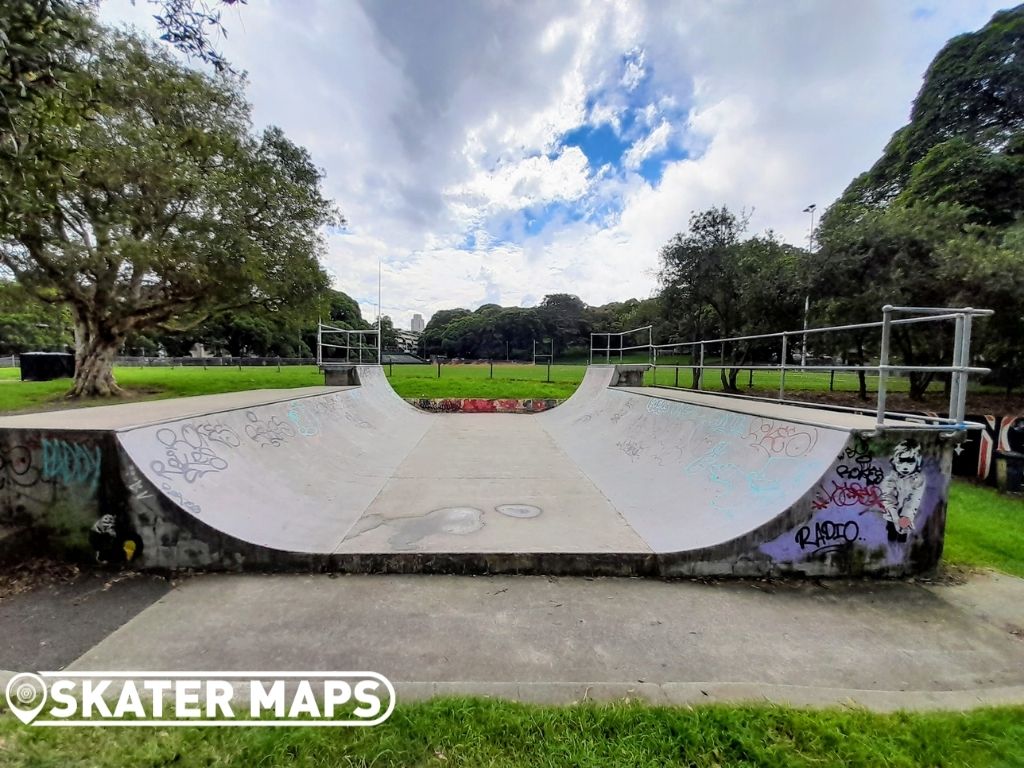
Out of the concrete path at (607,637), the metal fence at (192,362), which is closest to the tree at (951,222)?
the concrete path at (607,637)

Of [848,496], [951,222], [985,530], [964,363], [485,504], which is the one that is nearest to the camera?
[964,363]

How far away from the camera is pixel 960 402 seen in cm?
343

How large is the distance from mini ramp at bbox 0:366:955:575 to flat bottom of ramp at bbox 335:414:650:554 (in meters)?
0.03

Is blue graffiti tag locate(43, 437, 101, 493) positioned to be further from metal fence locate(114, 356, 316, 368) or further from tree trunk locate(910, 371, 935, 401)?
metal fence locate(114, 356, 316, 368)

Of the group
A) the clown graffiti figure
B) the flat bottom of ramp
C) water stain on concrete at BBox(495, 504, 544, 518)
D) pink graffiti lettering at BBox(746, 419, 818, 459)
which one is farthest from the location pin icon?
the clown graffiti figure

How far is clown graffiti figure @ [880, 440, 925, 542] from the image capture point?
140 inches

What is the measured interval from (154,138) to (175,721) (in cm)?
1479

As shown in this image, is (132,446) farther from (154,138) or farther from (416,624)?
(154,138)

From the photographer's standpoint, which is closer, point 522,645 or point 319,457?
point 522,645

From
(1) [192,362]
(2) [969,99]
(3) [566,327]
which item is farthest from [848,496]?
(3) [566,327]

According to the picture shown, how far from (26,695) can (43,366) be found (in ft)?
81.7

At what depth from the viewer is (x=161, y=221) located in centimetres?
1288

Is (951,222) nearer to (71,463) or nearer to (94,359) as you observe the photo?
(71,463)

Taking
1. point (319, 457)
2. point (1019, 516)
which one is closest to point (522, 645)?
point (319, 457)
